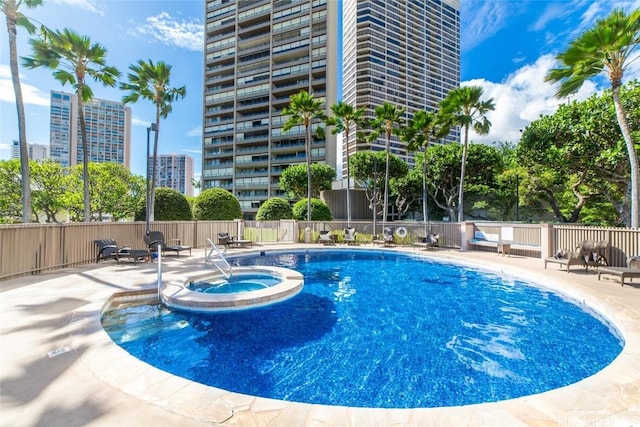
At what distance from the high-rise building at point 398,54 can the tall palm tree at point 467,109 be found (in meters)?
49.6

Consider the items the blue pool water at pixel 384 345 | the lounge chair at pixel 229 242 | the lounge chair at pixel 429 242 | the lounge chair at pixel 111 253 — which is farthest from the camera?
the lounge chair at pixel 429 242

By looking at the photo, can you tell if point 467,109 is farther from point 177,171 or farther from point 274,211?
point 177,171

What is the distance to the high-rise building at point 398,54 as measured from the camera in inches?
2805

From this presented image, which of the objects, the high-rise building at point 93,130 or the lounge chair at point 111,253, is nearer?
the lounge chair at point 111,253

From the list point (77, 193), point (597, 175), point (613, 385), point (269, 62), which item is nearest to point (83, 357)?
point (613, 385)

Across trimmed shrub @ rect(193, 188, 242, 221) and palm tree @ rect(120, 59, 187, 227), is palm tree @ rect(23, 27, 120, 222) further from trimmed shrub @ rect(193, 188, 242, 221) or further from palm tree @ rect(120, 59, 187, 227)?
trimmed shrub @ rect(193, 188, 242, 221)

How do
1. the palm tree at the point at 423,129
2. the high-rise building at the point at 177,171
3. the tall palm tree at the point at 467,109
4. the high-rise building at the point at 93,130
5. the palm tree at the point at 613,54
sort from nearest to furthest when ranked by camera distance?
1. the palm tree at the point at 613,54
2. the tall palm tree at the point at 467,109
3. the palm tree at the point at 423,129
4. the high-rise building at the point at 93,130
5. the high-rise building at the point at 177,171

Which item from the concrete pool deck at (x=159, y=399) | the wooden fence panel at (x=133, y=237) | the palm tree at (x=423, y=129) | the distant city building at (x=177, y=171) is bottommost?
the concrete pool deck at (x=159, y=399)

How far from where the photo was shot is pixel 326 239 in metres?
16.2

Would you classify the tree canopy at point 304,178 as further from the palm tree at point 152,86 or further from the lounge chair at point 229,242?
the lounge chair at point 229,242

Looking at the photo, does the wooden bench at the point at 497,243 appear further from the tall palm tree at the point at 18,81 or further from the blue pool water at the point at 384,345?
the tall palm tree at the point at 18,81

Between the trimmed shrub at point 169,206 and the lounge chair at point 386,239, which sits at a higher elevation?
the trimmed shrub at point 169,206

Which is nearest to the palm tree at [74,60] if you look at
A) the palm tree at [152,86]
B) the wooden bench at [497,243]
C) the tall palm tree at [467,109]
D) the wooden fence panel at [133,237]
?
the palm tree at [152,86]

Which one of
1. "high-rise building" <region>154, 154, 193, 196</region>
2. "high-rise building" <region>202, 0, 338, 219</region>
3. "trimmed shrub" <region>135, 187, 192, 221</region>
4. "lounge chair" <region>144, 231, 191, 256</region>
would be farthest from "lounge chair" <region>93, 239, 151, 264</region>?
"high-rise building" <region>154, 154, 193, 196</region>
